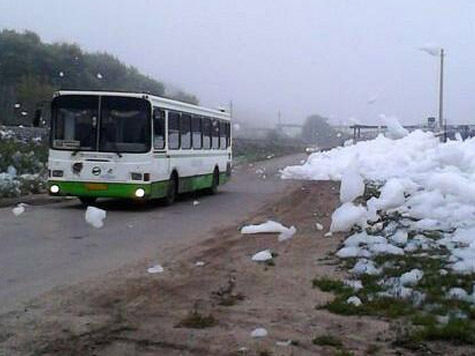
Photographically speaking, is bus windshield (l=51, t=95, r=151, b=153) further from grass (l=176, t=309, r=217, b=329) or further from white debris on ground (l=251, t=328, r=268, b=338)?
white debris on ground (l=251, t=328, r=268, b=338)

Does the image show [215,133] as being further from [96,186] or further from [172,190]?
[96,186]

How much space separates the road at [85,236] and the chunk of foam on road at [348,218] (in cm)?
238

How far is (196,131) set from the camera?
976 inches

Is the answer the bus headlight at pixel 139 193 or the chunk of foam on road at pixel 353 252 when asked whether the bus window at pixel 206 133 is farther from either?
the chunk of foam on road at pixel 353 252

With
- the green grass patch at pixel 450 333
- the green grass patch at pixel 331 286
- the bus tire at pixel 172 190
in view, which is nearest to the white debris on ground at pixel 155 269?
the green grass patch at pixel 331 286

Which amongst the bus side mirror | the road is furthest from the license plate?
the bus side mirror

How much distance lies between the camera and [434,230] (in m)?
14.0

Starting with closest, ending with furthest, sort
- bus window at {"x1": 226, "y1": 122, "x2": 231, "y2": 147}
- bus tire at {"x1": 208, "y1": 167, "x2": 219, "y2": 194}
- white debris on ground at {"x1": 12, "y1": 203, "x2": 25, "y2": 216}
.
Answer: white debris on ground at {"x1": 12, "y1": 203, "x2": 25, "y2": 216} < bus tire at {"x1": 208, "y1": 167, "x2": 219, "y2": 194} < bus window at {"x1": 226, "y1": 122, "x2": 231, "y2": 147}

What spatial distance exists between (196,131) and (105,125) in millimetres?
5040

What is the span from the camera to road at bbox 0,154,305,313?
35.3 ft

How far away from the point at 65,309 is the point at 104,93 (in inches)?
479

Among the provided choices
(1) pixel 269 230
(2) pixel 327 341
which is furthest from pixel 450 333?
(1) pixel 269 230

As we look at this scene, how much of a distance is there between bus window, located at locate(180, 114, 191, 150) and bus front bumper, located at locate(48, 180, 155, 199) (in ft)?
10.9

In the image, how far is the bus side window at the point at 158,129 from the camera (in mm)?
20344
